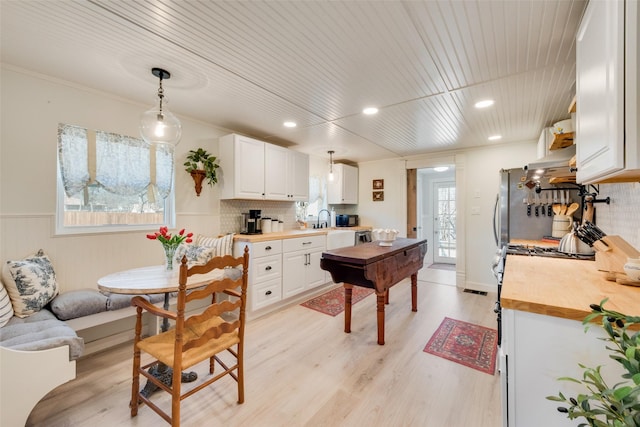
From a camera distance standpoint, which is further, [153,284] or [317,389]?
[317,389]

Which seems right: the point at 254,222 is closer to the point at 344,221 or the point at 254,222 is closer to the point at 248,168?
the point at 248,168

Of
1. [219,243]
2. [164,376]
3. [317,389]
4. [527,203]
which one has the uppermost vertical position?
[527,203]

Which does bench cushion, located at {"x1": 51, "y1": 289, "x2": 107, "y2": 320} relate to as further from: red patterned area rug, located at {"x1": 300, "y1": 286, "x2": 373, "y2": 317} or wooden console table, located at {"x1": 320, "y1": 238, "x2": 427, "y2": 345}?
red patterned area rug, located at {"x1": 300, "y1": 286, "x2": 373, "y2": 317}

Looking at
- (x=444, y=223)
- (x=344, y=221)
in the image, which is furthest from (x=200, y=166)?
(x=444, y=223)

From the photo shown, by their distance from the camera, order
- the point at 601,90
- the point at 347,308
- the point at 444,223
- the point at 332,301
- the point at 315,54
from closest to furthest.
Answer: the point at 601,90 < the point at 315,54 < the point at 347,308 < the point at 332,301 < the point at 444,223

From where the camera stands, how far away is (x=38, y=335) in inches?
63.3

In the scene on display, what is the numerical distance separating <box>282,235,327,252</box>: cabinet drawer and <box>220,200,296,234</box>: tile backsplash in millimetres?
750

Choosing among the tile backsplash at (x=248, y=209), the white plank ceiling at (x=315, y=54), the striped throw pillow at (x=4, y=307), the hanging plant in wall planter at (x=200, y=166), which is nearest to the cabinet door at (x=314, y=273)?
the tile backsplash at (x=248, y=209)

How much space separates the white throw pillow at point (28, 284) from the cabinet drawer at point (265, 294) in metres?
1.69

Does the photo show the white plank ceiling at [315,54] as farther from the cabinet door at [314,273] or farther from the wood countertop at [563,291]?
the cabinet door at [314,273]

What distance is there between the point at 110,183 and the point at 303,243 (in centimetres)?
229

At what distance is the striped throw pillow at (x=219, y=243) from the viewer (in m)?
3.13

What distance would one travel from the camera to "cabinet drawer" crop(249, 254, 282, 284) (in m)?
3.10

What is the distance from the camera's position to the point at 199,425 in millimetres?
1614
